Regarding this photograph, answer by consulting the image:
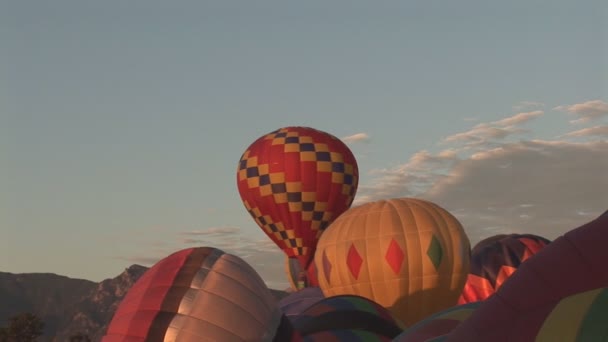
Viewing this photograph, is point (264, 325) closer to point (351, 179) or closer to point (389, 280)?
point (389, 280)

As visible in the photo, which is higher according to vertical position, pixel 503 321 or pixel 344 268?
pixel 503 321

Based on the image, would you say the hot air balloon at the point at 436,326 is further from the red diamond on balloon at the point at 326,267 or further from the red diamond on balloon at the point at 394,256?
the red diamond on balloon at the point at 326,267

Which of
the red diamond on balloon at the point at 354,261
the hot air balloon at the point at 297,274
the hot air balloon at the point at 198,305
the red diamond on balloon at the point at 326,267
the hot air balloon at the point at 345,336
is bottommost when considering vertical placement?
the hot air balloon at the point at 297,274

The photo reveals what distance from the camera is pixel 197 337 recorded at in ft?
32.9

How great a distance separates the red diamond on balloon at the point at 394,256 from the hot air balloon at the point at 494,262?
5023mm

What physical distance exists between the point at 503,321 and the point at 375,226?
16398 mm

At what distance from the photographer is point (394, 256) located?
20.8 meters

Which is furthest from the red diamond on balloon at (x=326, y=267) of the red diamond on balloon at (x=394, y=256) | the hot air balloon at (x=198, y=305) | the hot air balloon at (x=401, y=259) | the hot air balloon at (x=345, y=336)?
the hot air balloon at (x=198, y=305)

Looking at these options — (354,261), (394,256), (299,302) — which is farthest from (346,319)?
(354,261)

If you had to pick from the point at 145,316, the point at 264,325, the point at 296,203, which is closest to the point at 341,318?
the point at 264,325

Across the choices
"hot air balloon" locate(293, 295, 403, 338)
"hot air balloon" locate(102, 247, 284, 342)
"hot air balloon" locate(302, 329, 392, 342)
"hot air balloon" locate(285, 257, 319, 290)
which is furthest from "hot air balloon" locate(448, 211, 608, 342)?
"hot air balloon" locate(285, 257, 319, 290)

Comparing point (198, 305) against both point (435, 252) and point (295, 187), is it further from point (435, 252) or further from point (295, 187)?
point (295, 187)

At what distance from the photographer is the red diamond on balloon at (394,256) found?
20.8 meters

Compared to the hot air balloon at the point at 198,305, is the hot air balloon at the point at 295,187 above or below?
below
